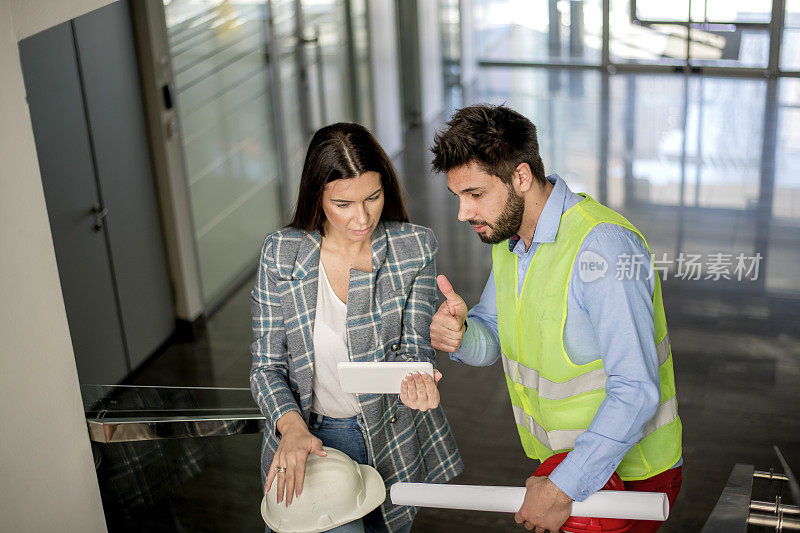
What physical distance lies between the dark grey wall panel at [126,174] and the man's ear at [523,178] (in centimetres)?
310

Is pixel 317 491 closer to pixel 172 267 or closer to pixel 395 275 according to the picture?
pixel 395 275

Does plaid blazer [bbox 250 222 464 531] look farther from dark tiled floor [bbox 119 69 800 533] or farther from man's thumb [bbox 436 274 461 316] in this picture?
dark tiled floor [bbox 119 69 800 533]

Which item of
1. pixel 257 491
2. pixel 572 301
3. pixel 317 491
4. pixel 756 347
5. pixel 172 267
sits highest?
pixel 572 301

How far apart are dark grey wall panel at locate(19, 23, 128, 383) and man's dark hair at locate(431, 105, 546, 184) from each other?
2.64 meters

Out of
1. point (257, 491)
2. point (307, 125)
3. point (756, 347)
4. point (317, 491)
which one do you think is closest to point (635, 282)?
point (317, 491)

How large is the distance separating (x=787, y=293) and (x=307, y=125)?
11.9 feet

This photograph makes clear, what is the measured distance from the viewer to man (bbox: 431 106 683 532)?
203 cm

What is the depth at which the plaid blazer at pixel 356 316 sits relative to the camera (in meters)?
2.34

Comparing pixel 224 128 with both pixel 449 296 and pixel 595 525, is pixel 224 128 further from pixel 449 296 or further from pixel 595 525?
pixel 595 525

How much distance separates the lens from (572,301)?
83.6 inches

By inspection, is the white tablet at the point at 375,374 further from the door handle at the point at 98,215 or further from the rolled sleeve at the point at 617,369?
the door handle at the point at 98,215

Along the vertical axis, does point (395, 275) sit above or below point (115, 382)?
above

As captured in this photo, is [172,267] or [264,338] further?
[172,267]

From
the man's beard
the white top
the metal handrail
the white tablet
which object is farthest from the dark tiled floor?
the man's beard
